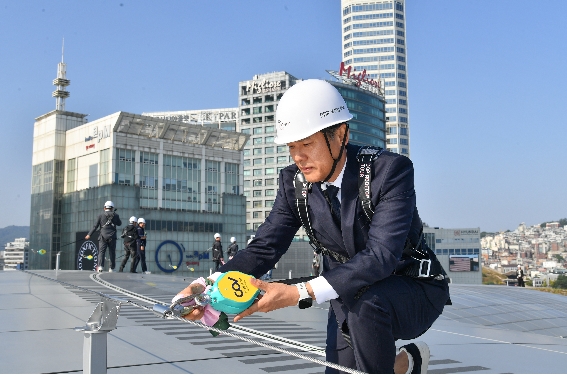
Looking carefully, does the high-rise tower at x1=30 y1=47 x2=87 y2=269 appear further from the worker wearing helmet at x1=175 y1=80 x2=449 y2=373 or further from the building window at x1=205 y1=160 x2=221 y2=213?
the worker wearing helmet at x1=175 y1=80 x2=449 y2=373

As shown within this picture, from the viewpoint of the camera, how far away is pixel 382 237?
91.4 inches

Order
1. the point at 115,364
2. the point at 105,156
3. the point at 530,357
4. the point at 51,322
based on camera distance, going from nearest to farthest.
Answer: the point at 115,364, the point at 530,357, the point at 51,322, the point at 105,156

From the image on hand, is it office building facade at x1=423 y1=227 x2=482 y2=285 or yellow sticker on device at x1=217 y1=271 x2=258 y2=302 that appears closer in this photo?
yellow sticker on device at x1=217 y1=271 x2=258 y2=302

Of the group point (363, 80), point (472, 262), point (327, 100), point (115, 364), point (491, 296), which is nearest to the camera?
point (327, 100)

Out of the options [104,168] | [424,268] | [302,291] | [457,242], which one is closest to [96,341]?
[302,291]

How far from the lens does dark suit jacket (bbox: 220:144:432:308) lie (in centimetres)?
231

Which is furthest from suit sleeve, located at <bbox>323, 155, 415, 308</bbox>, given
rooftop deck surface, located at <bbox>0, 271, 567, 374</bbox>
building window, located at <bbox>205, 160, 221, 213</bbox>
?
building window, located at <bbox>205, 160, 221, 213</bbox>

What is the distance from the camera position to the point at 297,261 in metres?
91.6

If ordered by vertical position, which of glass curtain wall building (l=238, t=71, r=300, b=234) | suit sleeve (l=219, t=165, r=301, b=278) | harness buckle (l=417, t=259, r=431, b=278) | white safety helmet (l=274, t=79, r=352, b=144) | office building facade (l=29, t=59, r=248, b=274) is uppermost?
glass curtain wall building (l=238, t=71, r=300, b=234)

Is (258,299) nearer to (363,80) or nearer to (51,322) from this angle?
(51,322)

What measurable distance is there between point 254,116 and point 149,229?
218ft

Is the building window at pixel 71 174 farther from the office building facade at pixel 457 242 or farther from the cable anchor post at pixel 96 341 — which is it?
the office building facade at pixel 457 242

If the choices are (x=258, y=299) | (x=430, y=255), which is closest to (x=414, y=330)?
(x=430, y=255)

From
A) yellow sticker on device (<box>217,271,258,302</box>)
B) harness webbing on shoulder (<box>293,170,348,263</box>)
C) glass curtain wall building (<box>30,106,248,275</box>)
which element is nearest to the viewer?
yellow sticker on device (<box>217,271,258,302</box>)
